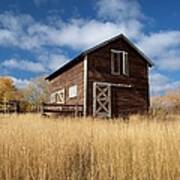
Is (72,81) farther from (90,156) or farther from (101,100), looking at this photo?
(90,156)

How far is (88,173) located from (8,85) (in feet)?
156

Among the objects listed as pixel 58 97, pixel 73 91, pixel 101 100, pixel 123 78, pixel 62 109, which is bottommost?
pixel 62 109

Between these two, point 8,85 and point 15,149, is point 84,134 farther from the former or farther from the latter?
point 8,85

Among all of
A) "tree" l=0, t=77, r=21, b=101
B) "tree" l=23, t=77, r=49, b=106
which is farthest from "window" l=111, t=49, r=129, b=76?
"tree" l=23, t=77, r=49, b=106

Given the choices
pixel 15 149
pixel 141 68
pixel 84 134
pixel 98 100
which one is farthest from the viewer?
pixel 141 68

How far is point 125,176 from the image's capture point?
496cm

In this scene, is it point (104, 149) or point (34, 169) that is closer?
point (34, 169)

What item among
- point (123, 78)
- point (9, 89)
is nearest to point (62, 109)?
→ point (123, 78)

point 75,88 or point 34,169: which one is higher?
point 75,88

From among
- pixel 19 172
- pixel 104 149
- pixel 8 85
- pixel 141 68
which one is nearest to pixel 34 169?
pixel 19 172

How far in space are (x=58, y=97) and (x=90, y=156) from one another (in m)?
18.8

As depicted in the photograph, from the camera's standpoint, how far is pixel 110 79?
20266mm

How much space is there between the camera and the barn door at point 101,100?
19672 mm

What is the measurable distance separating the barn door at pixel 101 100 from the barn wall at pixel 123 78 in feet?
0.98
